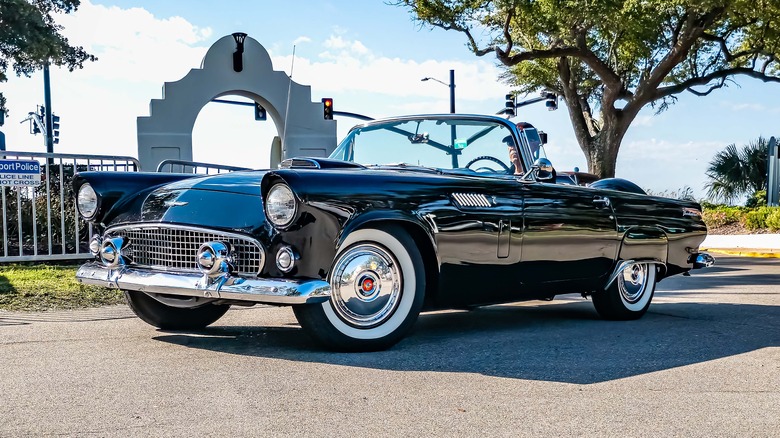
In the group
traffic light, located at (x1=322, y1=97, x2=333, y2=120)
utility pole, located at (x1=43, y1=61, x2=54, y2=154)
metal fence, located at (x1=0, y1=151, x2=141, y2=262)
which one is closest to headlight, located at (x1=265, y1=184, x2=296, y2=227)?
metal fence, located at (x1=0, y1=151, x2=141, y2=262)

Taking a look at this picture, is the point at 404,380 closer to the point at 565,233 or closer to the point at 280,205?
the point at 280,205

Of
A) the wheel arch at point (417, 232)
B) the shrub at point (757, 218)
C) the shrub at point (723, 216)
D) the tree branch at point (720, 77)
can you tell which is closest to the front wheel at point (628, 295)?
the wheel arch at point (417, 232)

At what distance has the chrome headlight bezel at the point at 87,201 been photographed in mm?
5391

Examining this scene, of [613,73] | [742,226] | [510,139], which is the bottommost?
[742,226]

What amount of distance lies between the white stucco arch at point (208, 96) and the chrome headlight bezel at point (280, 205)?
12.9 meters

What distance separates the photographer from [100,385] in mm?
→ 4094

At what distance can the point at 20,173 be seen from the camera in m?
10.2

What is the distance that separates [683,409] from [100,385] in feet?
8.48

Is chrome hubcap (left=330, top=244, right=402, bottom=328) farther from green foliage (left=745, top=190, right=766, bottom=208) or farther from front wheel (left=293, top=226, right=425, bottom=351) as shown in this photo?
green foliage (left=745, top=190, right=766, bottom=208)

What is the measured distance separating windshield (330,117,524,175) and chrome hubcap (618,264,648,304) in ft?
3.98

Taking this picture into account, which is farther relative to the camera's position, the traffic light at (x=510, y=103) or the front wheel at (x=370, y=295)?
the traffic light at (x=510, y=103)

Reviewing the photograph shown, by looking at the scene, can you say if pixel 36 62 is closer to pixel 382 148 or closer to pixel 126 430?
pixel 382 148

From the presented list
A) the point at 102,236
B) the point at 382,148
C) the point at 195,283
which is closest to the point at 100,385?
the point at 195,283

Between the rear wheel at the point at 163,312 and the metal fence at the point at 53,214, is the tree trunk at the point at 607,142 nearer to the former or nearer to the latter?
the metal fence at the point at 53,214
